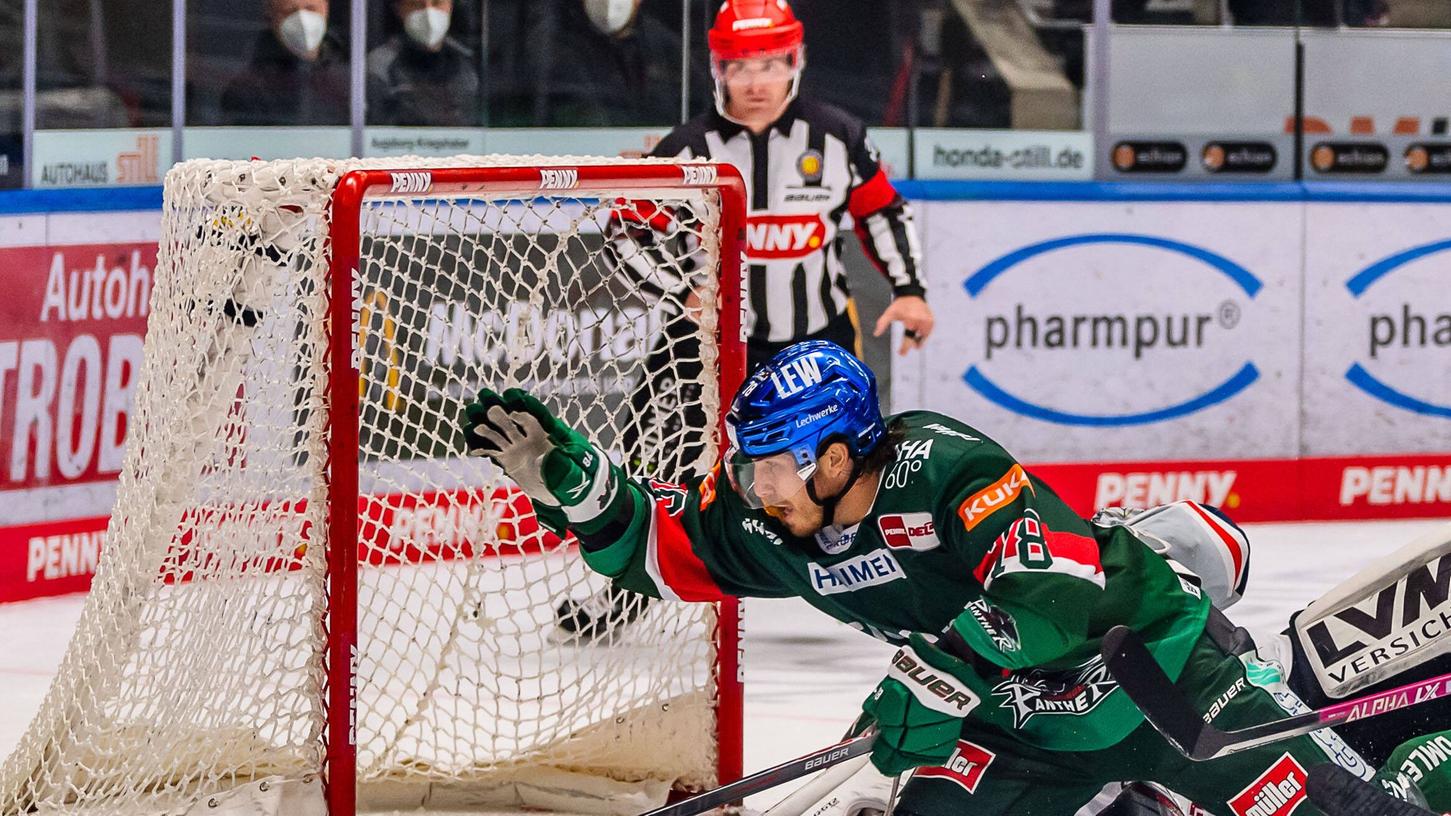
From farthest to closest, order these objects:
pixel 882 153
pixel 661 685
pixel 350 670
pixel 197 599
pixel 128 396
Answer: pixel 882 153 < pixel 128 396 < pixel 661 685 < pixel 197 599 < pixel 350 670

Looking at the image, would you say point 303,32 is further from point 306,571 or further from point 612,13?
point 306,571

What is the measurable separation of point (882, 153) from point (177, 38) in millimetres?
1938

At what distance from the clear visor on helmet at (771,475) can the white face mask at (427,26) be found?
10.6 ft

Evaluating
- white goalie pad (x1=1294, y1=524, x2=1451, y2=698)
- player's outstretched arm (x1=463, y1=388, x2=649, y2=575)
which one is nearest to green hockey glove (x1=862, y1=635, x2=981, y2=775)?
player's outstretched arm (x1=463, y1=388, x2=649, y2=575)

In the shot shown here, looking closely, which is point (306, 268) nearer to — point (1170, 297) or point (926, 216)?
point (926, 216)

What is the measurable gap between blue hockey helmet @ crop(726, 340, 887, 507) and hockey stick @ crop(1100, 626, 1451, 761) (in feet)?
1.30

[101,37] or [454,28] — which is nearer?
[101,37]

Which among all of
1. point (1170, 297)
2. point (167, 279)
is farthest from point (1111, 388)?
point (167, 279)

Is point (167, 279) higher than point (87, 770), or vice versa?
point (167, 279)

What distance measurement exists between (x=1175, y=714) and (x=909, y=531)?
15.3 inches

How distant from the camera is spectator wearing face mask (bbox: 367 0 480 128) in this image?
224 inches

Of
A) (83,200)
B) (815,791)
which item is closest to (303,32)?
(83,200)

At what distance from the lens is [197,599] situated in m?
3.26

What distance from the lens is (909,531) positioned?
2748 millimetres
